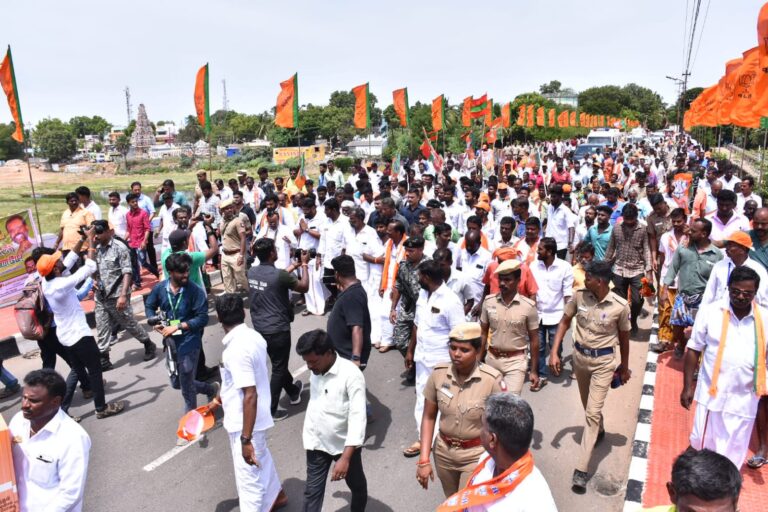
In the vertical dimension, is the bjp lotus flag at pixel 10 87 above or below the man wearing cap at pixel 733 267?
above

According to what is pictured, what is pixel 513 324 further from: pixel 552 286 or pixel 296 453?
pixel 296 453

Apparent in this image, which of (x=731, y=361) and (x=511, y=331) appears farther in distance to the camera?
(x=511, y=331)

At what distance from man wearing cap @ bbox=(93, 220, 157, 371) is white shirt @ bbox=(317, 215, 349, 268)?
8.34 ft

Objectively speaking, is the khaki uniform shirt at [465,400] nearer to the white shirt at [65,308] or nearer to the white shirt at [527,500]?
the white shirt at [527,500]

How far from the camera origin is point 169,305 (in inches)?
201

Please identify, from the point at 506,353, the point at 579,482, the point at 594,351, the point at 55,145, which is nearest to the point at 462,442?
the point at 506,353

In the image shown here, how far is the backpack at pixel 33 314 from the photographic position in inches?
207

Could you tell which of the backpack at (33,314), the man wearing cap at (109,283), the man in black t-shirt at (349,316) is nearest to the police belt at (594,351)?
the man in black t-shirt at (349,316)

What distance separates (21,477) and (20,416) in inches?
11.7

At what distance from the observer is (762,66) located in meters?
6.98

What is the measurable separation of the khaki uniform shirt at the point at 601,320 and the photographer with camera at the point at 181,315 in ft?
10.6

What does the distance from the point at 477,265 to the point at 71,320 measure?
4002mm

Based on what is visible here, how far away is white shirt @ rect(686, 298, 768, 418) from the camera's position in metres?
3.77

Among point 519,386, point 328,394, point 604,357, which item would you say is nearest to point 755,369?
point 604,357
